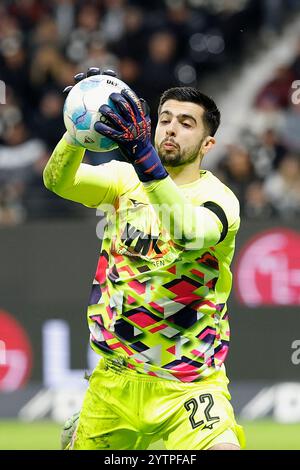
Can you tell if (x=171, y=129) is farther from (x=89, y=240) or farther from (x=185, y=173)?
(x=89, y=240)

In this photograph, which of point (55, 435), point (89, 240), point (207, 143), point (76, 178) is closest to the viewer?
point (76, 178)

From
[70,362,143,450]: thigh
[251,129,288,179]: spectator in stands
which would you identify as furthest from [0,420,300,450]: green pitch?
[70,362,143,450]: thigh

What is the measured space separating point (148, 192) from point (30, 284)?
18.6ft

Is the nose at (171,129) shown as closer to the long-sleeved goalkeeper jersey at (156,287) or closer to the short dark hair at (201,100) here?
the short dark hair at (201,100)

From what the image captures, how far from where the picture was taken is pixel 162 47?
1310 cm

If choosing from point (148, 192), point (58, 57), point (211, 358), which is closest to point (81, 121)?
point (148, 192)

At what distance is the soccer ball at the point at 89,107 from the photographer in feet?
17.9

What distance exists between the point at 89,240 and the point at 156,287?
16.9ft

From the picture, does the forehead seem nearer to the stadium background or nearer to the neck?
the neck

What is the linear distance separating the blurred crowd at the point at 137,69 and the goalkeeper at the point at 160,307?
5002 millimetres

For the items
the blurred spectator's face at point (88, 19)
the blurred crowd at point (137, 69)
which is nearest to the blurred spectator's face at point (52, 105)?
the blurred crowd at point (137, 69)

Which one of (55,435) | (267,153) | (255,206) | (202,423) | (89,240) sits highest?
(267,153)

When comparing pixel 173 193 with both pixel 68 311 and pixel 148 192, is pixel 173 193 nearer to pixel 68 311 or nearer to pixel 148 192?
pixel 148 192

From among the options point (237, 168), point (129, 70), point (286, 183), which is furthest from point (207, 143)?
point (129, 70)
